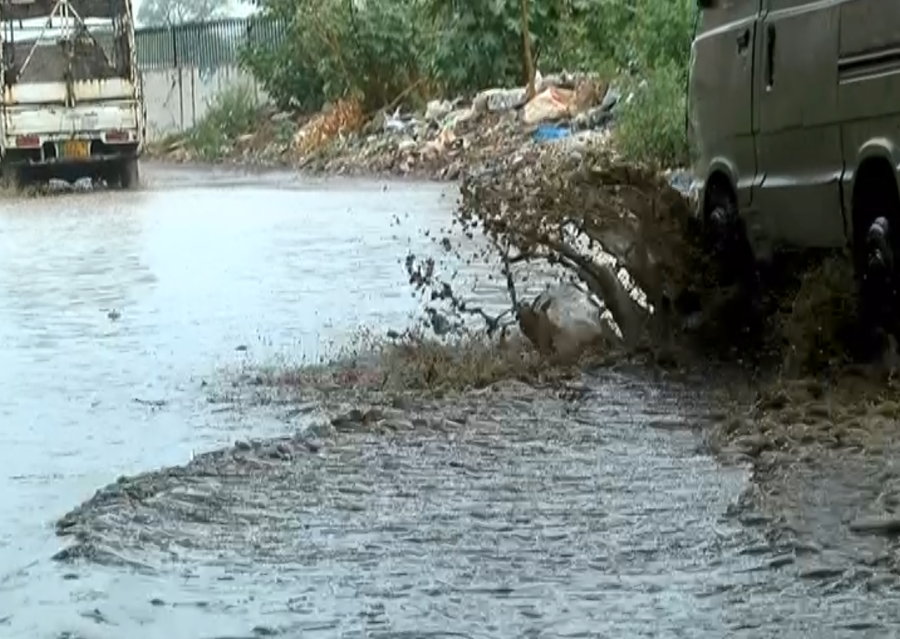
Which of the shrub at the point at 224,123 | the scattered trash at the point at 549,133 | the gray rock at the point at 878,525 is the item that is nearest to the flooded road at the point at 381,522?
the gray rock at the point at 878,525

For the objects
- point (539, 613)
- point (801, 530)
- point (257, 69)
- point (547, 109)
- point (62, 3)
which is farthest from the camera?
point (257, 69)

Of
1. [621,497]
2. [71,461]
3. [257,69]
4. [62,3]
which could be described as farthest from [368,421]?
[257,69]

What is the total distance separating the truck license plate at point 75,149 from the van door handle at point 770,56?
21.5 metres

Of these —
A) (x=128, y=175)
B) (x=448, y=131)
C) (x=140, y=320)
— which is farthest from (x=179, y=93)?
(x=140, y=320)

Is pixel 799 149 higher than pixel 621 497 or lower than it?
higher

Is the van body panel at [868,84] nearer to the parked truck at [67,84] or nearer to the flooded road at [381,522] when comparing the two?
the flooded road at [381,522]

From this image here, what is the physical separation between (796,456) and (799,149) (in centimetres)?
202

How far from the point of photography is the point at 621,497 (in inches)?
269

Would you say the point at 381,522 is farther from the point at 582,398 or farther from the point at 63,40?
the point at 63,40

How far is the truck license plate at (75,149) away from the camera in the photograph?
2944 cm

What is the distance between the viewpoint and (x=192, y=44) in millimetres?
49031

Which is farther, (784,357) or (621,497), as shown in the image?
(784,357)

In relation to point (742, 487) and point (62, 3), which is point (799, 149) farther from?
point (62, 3)

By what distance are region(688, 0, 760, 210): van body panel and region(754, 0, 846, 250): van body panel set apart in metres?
0.16
